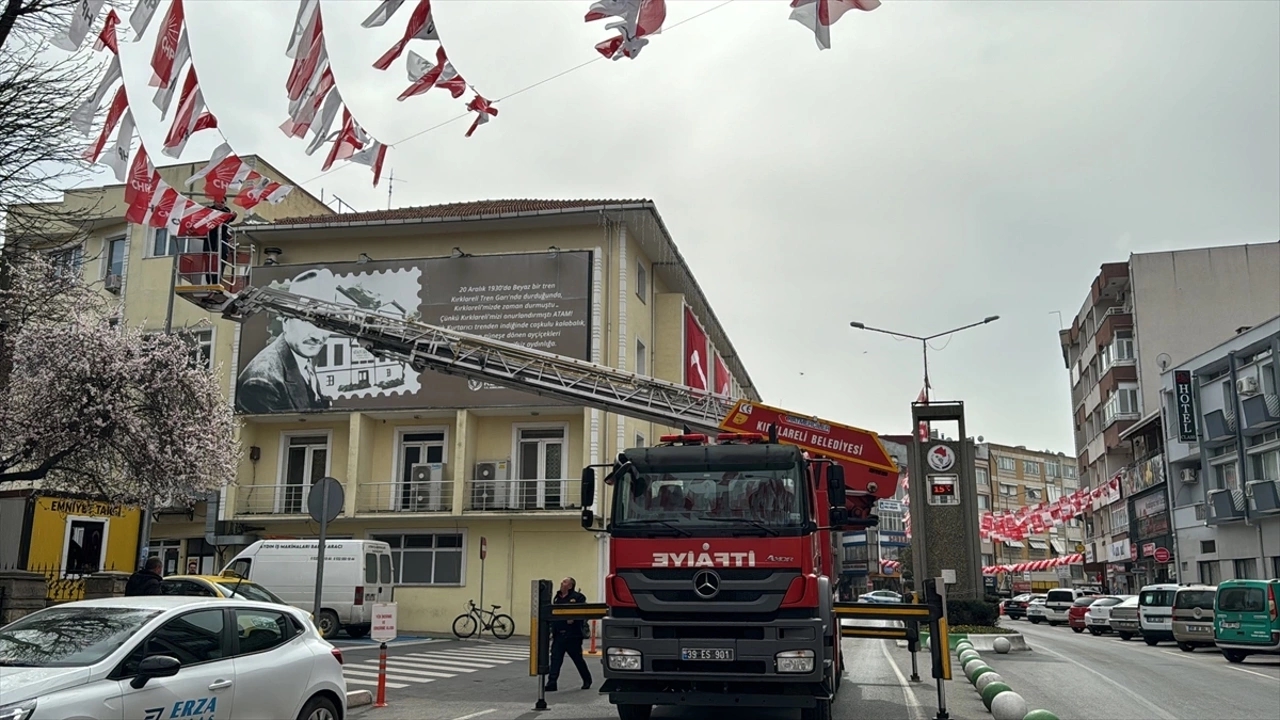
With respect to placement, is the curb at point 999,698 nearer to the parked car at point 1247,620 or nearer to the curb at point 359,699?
the curb at point 359,699

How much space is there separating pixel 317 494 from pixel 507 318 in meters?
18.6

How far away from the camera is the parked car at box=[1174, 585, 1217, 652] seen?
2748 centimetres

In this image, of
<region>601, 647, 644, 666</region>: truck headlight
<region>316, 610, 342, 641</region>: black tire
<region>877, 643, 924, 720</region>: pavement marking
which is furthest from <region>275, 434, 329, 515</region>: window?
<region>601, 647, 644, 666</region>: truck headlight

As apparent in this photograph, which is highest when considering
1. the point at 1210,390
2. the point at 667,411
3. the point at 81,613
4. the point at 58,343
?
the point at 1210,390

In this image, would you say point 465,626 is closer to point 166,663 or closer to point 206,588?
point 206,588

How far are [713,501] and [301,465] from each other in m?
26.6

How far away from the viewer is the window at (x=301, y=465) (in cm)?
3378

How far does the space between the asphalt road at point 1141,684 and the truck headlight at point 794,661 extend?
4.76m

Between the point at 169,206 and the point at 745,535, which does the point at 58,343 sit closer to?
the point at 169,206

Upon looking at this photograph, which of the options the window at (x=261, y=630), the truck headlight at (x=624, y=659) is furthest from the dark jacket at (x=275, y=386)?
the window at (x=261, y=630)

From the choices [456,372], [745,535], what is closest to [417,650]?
[456,372]

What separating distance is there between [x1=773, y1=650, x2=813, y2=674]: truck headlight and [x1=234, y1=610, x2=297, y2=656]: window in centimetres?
443

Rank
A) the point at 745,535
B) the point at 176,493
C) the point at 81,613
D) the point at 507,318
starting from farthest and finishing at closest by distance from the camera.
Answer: the point at 507,318
the point at 176,493
the point at 745,535
the point at 81,613

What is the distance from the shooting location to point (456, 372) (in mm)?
19141
